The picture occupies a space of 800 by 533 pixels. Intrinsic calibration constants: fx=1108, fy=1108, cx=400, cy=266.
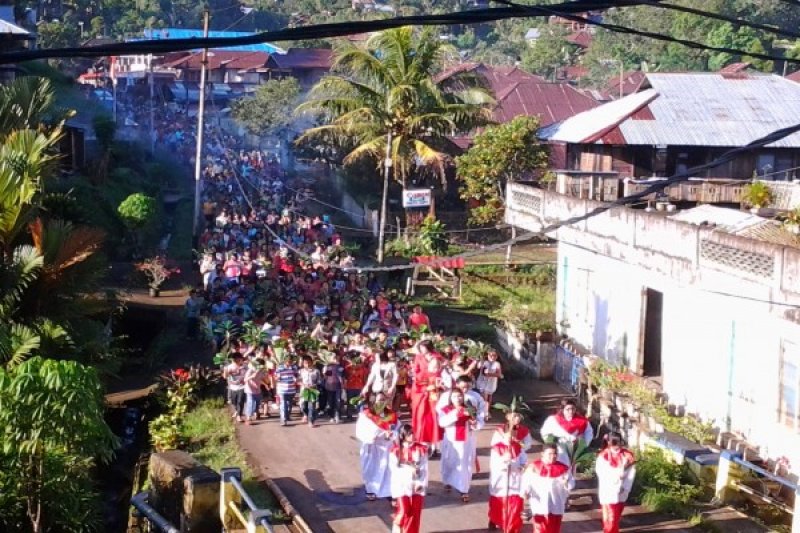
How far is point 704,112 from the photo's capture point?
30328 mm

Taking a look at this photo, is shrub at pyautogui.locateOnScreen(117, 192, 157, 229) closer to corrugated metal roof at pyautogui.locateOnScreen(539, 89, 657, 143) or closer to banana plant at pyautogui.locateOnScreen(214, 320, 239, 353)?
banana plant at pyautogui.locateOnScreen(214, 320, 239, 353)

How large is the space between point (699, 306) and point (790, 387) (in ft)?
8.03

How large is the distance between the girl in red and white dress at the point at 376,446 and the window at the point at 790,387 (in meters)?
5.34

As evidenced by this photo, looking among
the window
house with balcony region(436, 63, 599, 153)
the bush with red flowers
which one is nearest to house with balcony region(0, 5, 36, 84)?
the bush with red flowers

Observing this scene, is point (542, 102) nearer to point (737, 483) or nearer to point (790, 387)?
point (790, 387)

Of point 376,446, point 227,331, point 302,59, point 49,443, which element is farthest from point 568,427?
point 302,59

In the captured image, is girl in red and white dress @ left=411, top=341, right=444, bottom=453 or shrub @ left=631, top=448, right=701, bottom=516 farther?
girl in red and white dress @ left=411, top=341, right=444, bottom=453

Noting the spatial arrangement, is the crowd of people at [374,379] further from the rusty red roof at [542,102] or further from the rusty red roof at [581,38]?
the rusty red roof at [581,38]

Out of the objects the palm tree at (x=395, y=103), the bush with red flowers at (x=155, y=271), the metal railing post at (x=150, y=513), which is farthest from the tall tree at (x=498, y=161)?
the metal railing post at (x=150, y=513)

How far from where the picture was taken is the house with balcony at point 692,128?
97.0ft

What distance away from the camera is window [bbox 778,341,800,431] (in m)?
14.3

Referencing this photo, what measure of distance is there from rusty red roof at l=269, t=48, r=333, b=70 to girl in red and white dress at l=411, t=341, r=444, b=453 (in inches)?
2090

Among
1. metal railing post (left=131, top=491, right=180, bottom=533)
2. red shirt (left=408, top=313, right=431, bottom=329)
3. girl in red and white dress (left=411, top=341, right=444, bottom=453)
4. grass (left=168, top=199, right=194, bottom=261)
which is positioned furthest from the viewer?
grass (left=168, top=199, right=194, bottom=261)

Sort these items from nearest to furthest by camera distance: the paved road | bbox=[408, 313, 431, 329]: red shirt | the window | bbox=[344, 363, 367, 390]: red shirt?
1. the paved road
2. the window
3. bbox=[344, 363, 367, 390]: red shirt
4. bbox=[408, 313, 431, 329]: red shirt
